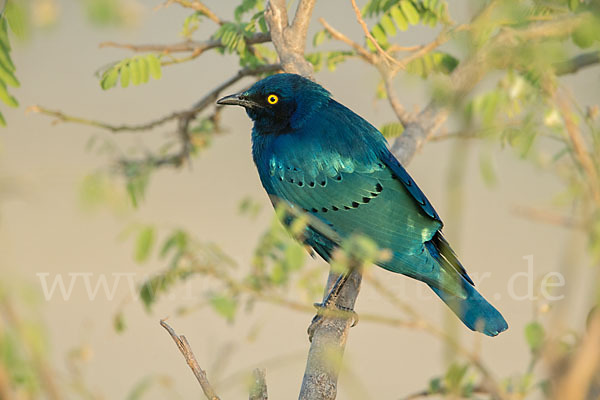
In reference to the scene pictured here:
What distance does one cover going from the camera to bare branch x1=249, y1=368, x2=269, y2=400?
2.03m

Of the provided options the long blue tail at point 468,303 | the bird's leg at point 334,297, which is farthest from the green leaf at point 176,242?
the long blue tail at point 468,303

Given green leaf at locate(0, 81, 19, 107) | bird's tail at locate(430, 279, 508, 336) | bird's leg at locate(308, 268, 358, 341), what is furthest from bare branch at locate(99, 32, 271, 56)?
bird's tail at locate(430, 279, 508, 336)

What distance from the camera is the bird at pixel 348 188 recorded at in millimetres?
2967

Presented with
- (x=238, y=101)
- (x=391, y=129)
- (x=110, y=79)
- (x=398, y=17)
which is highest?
(x=398, y=17)

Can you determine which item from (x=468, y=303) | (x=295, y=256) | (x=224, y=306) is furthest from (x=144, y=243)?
(x=468, y=303)

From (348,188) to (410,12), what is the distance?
893 mm

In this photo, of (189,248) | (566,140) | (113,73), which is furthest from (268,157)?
(566,140)

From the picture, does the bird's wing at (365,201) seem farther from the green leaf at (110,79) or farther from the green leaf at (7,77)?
the green leaf at (7,77)

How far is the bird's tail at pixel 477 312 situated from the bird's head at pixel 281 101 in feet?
3.71

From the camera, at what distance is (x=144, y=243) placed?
3.16 meters

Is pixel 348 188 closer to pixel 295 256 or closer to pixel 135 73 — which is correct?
pixel 295 256

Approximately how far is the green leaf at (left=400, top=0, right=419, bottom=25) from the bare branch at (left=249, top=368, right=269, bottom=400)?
6.36ft

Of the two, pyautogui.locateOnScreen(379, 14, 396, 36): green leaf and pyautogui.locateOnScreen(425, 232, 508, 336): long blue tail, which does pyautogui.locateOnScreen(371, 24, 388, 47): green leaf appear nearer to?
pyautogui.locateOnScreen(379, 14, 396, 36): green leaf

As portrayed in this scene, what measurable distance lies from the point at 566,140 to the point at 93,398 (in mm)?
2281
